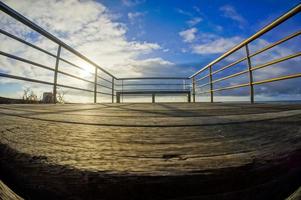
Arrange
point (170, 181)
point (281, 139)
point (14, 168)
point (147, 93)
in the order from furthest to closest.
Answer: point (147, 93) < point (281, 139) < point (14, 168) < point (170, 181)

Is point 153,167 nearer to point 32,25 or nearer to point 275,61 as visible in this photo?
point 275,61

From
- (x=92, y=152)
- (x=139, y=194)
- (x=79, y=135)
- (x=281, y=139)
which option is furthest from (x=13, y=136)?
(x=281, y=139)

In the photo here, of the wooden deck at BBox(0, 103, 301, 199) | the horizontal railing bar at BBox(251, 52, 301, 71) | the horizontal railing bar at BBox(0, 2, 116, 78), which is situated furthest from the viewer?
the horizontal railing bar at BBox(0, 2, 116, 78)

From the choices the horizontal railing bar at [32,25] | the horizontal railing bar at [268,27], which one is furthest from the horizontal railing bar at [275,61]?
the horizontal railing bar at [32,25]

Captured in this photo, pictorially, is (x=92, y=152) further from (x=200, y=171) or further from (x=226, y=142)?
(x=226, y=142)

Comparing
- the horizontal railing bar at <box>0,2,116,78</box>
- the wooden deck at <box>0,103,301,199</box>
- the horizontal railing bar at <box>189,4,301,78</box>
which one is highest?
the horizontal railing bar at <box>0,2,116,78</box>

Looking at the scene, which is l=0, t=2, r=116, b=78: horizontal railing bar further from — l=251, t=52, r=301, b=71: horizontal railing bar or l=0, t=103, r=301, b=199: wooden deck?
l=251, t=52, r=301, b=71: horizontal railing bar

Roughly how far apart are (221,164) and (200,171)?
0.05 meters

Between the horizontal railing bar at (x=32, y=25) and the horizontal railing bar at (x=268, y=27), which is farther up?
the horizontal railing bar at (x=32, y=25)

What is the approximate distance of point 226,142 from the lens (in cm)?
56

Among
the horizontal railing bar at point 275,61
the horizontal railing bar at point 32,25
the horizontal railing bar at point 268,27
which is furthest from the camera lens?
the horizontal railing bar at point 32,25

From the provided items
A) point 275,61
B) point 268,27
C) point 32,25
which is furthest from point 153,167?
point 32,25

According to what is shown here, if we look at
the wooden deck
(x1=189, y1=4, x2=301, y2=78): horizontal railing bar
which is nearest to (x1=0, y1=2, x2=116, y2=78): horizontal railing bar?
the wooden deck

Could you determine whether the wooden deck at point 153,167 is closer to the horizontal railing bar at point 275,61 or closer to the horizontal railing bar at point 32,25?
the horizontal railing bar at point 275,61
